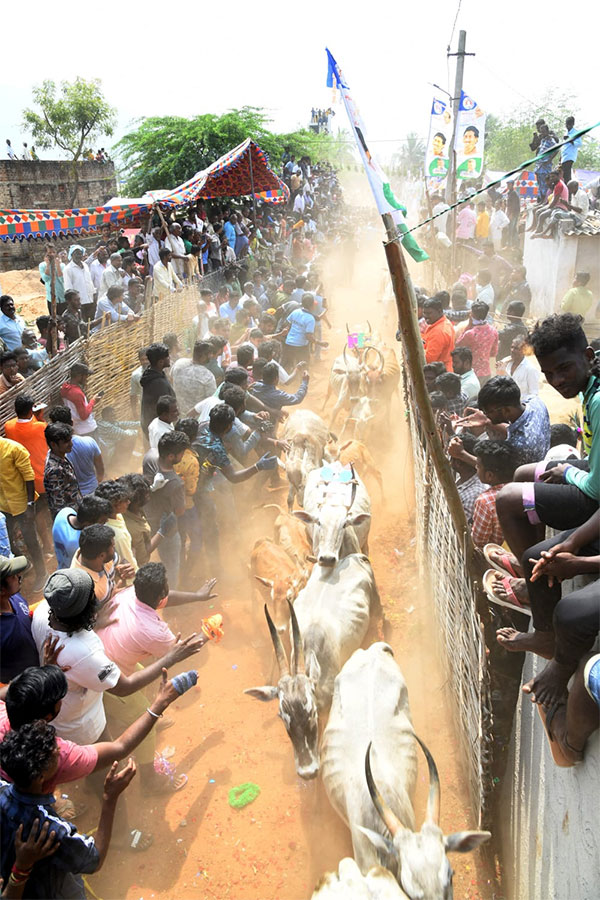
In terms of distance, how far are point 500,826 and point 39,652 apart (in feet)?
11.0

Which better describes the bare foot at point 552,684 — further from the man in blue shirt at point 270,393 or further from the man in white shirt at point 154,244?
the man in white shirt at point 154,244

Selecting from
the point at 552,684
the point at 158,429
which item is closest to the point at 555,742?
the point at 552,684

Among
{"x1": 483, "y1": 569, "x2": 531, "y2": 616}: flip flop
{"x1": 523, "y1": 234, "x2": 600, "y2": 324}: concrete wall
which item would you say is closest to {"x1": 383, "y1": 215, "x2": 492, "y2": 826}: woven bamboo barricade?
{"x1": 483, "y1": 569, "x2": 531, "y2": 616}: flip flop

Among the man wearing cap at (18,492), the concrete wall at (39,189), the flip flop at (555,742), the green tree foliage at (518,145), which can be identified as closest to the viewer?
the flip flop at (555,742)

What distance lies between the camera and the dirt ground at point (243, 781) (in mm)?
4289

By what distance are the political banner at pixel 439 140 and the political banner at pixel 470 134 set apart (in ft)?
1.13

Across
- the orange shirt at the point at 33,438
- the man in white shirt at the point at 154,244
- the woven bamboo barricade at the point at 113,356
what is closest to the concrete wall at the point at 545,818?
the orange shirt at the point at 33,438

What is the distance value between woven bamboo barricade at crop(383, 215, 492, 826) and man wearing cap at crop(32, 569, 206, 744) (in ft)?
6.93

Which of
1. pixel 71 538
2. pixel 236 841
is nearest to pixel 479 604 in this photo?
pixel 236 841

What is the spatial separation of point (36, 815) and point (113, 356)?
835 centimetres

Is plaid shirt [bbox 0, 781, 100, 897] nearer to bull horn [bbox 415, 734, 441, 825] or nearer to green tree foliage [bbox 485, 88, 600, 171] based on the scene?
bull horn [bbox 415, 734, 441, 825]

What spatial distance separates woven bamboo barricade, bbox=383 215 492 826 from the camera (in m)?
3.62

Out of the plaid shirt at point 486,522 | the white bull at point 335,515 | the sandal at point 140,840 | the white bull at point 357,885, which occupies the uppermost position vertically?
the plaid shirt at point 486,522

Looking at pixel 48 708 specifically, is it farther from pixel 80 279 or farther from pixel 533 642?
pixel 80 279
